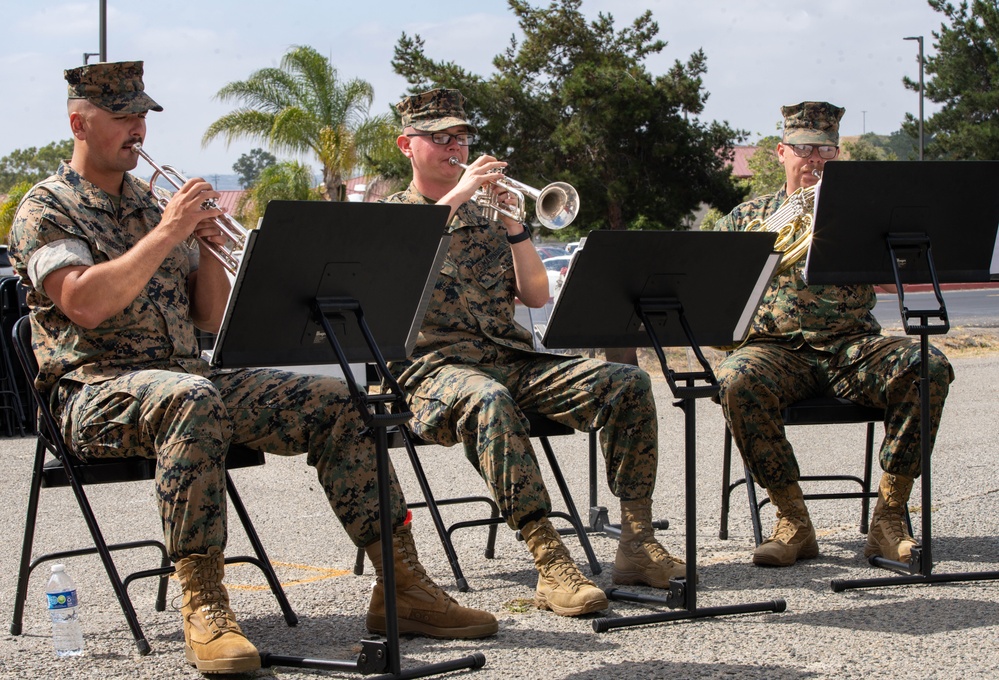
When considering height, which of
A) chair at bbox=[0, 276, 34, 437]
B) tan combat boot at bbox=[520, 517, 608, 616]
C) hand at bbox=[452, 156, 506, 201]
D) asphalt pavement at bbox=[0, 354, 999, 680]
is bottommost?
asphalt pavement at bbox=[0, 354, 999, 680]

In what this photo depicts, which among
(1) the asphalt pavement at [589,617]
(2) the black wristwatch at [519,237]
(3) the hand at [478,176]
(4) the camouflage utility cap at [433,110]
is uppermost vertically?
(4) the camouflage utility cap at [433,110]

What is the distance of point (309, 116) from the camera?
28.2m

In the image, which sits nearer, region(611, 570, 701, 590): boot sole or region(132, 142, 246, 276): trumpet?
region(132, 142, 246, 276): trumpet

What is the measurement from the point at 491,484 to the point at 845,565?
159cm

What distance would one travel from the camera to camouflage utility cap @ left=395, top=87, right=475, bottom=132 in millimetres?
4848

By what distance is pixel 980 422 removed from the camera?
8.62m

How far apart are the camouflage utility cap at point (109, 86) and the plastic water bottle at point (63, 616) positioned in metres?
1.53

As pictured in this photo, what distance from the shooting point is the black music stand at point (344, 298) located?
3271mm

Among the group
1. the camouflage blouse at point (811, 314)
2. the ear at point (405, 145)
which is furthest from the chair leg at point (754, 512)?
the ear at point (405, 145)

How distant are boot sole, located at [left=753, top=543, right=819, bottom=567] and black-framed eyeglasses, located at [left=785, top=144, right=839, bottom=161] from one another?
169cm

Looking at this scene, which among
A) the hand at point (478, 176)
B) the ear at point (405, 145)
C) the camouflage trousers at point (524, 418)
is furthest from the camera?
the ear at point (405, 145)

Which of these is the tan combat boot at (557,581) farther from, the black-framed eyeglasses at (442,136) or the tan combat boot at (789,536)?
the black-framed eyeglasses at (442,136)

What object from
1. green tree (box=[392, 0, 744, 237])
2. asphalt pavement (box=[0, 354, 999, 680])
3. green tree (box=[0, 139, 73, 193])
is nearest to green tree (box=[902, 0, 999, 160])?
green tree (box=[392, 0, 744, 237])

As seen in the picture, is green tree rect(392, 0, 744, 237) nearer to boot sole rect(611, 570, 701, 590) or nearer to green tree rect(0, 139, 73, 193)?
boot sole rect(611, 570, 701, 590)
